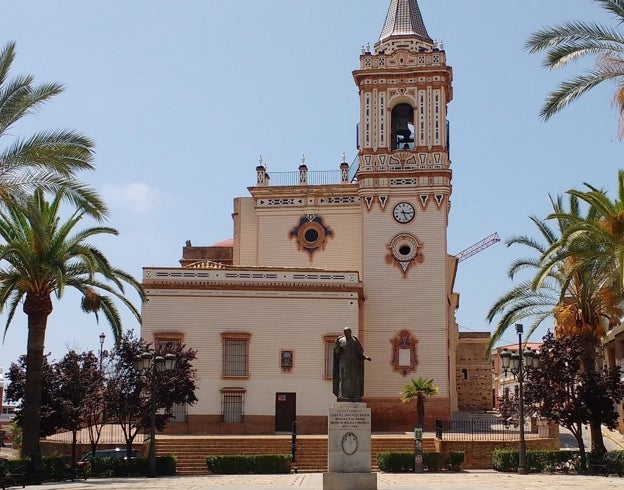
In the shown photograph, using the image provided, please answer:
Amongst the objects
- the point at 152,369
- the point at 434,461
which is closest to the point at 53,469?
the point at 152,369

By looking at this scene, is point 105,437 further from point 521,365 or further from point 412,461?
point 521,365

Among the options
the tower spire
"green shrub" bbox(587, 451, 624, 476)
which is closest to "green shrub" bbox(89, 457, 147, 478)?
"green shrub" bbox(587, 451, 624, 476)

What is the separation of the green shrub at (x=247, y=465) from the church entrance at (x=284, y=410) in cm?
1038

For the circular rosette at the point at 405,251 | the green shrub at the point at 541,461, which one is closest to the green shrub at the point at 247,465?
the green shrub at the point at 541,461

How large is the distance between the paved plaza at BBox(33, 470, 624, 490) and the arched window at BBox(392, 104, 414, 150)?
20687 millimetres

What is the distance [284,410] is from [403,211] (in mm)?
11236

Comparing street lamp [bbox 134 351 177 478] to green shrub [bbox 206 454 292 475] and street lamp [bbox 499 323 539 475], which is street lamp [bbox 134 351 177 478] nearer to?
green shrub [bbox 206 454 292 475]

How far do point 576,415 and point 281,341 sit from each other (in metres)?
16.2

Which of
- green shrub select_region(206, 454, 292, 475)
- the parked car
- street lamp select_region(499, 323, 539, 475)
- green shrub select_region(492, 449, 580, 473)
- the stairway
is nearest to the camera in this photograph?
street lamp select_region(499, 323, 539, 475)

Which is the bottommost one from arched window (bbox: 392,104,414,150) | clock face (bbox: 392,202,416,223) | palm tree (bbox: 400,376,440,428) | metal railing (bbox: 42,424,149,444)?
metal railing (bbox: 42,424,149,444)

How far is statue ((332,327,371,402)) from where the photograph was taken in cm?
2348

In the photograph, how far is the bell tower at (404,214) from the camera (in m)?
A: 45.9

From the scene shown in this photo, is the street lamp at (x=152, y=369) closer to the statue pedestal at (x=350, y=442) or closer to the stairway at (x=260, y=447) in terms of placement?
the stairway at (x=260, y=447)

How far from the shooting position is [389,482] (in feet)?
91.1
